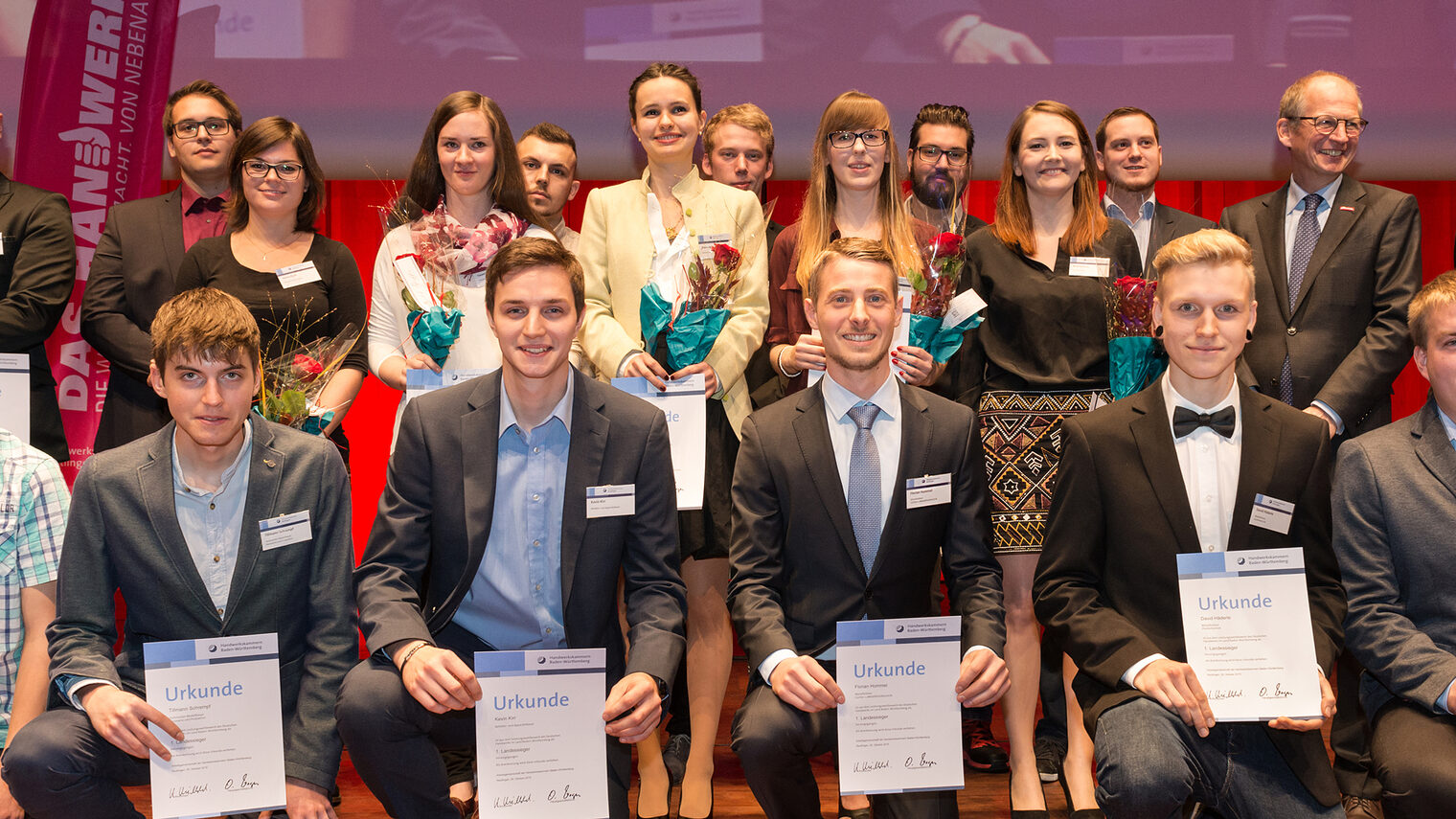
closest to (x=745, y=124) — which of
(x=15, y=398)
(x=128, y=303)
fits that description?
(x=128, y=303)

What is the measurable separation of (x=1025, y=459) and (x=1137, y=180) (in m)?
1.45

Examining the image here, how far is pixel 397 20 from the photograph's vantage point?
6.12 meters

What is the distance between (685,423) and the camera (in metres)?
3.54

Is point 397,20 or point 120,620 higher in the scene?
point 397,20

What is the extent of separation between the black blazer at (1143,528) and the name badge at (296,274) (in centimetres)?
258

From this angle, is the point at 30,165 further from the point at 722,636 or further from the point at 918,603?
the point at 918,603

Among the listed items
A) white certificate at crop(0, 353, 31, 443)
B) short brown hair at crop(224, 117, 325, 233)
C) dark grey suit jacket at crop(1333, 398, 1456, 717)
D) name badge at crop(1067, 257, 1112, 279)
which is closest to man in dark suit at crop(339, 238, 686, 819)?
short brown hair at crop(224, 117, 325, 233)

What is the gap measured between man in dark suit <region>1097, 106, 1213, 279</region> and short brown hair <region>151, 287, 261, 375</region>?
314cm

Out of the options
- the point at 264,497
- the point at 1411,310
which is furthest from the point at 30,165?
the point at 1411,310

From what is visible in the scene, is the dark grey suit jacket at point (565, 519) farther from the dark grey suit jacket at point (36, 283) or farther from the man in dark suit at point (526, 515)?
the dark grey suit jacket at point (36, 283)

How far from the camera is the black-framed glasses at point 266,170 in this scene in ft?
13.1

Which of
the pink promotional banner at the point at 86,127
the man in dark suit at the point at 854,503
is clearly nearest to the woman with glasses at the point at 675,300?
the man in dark suit at the point at 854,503

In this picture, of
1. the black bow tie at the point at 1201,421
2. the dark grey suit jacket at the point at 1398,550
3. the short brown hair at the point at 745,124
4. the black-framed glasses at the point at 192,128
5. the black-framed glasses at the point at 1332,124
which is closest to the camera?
the dark grey suit jacket at the point at 1398,550

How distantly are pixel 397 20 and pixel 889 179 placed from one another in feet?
11.0
